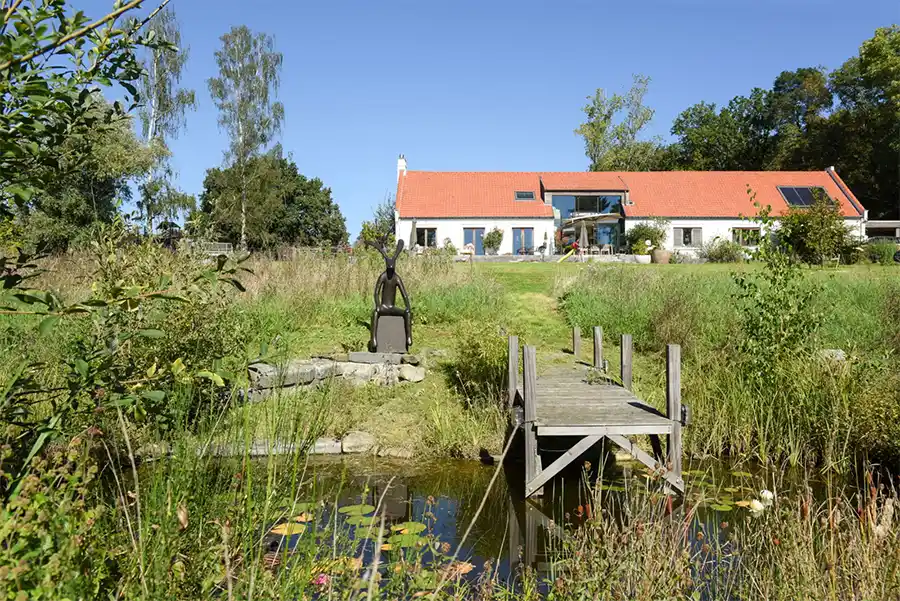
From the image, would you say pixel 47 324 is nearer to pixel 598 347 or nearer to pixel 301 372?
pixel 301 372

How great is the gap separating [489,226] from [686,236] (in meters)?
9.29

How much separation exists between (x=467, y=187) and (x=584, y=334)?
25342 mm

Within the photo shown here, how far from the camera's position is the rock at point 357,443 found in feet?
25.5

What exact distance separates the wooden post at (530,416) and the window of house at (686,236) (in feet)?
96.2

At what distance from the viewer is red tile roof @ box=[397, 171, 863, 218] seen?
3419 cm

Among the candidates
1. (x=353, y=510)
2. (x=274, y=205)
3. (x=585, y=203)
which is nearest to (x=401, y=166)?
(x=274, y=205)

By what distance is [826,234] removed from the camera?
1856cm

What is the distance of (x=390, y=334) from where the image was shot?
9.83m

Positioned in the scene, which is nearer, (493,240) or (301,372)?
(301,372)

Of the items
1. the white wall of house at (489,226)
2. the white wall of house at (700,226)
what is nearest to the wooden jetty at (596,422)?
the white wall of house at (489,226)

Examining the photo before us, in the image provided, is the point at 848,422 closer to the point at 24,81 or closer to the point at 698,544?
the point at 698,544

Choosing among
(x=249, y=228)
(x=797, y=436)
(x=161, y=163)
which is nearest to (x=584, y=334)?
(x=797, y=436)

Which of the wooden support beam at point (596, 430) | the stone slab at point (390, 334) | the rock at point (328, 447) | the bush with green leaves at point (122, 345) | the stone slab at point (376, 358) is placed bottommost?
the rock at point (328, 447)

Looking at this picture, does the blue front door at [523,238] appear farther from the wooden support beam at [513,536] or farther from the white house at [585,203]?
the wooden support beam at [513,536]
